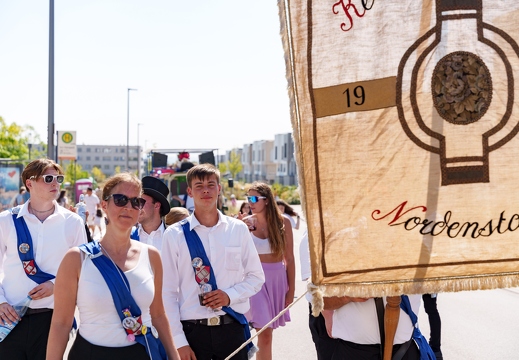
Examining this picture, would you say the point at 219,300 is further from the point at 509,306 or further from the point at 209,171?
the point at 509,306

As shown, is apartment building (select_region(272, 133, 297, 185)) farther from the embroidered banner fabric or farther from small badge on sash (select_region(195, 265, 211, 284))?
the embroidered banner fabric

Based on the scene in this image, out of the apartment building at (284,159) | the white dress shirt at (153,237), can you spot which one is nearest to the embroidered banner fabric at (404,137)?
the white dress shirt at (153,237)

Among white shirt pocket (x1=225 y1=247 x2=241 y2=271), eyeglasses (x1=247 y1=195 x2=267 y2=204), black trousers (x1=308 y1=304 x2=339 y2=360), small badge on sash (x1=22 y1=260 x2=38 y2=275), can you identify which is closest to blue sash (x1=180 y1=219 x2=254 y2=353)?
white shirt pocket (x1=225 y1=247 x2=241 y2=271)

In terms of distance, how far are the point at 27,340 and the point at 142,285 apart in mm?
1395

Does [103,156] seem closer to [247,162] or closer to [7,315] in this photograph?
[247,162]

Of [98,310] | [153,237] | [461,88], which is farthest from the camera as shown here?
[153,237]

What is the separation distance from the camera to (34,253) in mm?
4695

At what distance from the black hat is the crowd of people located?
0.01 m

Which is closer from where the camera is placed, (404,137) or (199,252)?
(404,137)

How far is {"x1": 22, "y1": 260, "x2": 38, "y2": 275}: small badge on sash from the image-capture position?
464cm

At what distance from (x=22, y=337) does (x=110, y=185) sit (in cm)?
150

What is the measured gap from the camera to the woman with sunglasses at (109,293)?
344 cm

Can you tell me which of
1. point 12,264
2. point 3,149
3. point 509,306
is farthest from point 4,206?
point 3,149

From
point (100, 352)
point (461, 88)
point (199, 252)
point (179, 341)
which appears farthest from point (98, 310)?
point (461, 88)
